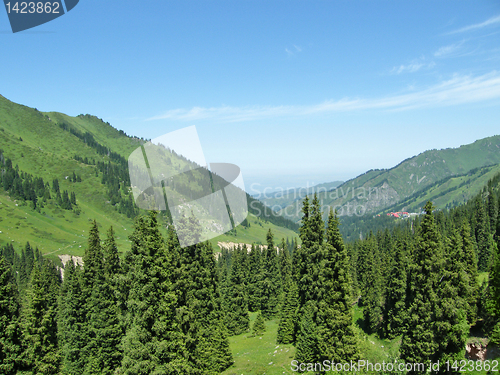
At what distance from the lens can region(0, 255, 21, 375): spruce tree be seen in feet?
86.8

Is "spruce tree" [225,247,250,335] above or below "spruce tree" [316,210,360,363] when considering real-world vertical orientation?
below

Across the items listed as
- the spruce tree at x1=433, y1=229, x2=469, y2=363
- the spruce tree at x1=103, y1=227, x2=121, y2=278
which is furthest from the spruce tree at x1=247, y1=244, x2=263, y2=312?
the spruce tree at x1=103, y1=227, x2=121, y2=278

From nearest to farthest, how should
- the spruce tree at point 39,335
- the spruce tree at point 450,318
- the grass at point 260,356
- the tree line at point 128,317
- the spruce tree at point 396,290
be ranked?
the tree line at point 128,317 < the spruce tree at point 39,335 < the spruce tree at point 450,318 < the grass at point 260,356 < the spruce tree at point 396,290

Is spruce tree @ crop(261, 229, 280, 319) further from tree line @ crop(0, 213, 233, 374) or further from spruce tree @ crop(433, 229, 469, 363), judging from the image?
spruce tree @ crop(433, 229, 469, 363)

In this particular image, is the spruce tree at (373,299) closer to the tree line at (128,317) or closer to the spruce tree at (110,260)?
the tree line at (128,317)

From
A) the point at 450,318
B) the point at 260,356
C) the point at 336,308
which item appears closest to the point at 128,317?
the point at 336,308

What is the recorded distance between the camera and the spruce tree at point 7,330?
26.5 metres

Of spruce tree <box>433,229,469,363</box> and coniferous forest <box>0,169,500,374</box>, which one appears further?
spruce tree <box>433,229,469,363</box>

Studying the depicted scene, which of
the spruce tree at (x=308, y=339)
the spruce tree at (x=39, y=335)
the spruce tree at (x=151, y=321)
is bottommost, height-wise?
→ the spruce tree at (x=308, y=339)

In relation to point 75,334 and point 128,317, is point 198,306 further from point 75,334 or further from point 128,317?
point 75,334

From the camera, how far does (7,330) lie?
86.5 feet

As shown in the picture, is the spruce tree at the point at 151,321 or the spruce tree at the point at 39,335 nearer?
the spruce tree at the point at 151,321

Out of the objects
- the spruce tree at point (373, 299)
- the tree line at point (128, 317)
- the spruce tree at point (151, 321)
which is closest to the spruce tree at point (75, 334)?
the tree line at point (128, 317)

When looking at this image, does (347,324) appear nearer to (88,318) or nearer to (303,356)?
(303,356)
